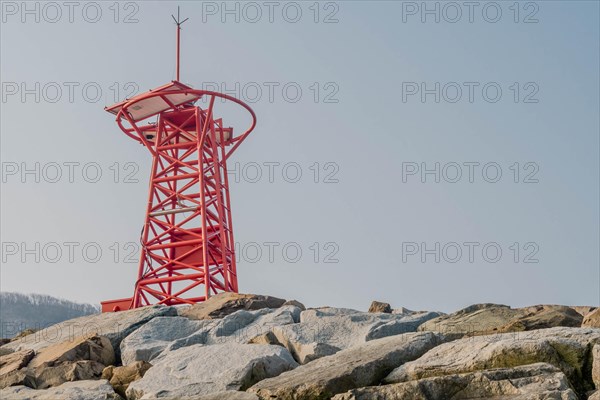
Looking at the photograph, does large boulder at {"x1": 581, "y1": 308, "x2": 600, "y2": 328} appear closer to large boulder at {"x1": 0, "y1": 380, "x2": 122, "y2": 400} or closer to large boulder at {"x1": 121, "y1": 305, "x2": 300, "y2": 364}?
large boulder at {"x1": 121, "y1": 305, "x2": 300, "y2": 364}

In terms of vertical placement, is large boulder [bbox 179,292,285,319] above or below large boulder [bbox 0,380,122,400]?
above

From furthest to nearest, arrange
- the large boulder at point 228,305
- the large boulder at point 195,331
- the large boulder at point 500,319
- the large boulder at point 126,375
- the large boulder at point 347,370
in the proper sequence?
the large boulder at point 228,305, the large boulder at point 195,331, the large boulder at point 500,319, the large boulder at point 126,375, the large boulder at point 347,370

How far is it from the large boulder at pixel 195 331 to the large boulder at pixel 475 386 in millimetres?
5014

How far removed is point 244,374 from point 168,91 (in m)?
17.9

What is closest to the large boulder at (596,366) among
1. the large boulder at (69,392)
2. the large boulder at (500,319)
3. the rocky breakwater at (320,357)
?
the rocky breakwater at (320,357)

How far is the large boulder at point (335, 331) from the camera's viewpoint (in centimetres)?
1185

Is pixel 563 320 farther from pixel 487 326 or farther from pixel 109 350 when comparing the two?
pixel 109 350

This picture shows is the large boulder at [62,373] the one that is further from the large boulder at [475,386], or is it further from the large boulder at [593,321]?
the large boulder at [593,321]

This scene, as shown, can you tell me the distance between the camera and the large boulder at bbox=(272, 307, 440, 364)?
11852 mm

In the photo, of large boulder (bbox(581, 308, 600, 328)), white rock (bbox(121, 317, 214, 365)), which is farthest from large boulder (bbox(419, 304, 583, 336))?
white rock (bbox(121, 317, 214, 365))

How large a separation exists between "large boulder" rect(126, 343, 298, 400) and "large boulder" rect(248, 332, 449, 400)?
0.51 metres

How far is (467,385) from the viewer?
332 inches

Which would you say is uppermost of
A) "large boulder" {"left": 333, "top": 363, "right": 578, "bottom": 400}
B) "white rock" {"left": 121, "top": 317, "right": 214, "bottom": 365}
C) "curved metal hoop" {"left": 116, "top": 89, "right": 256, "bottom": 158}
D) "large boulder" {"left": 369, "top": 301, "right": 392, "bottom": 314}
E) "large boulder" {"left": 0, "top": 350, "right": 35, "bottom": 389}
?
"curved metal hoop" {"left": 116, "top": 89, "right": 256, "bottom": 158}

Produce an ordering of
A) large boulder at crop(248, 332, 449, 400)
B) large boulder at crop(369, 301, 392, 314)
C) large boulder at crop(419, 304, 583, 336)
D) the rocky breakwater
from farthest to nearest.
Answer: large boulder at crop(369, 301, 392, 314)
large boulder at crop(419, 304, 583, 336)
large boulder at crop(248, 332, 449, 400)
the rocky breakwater
